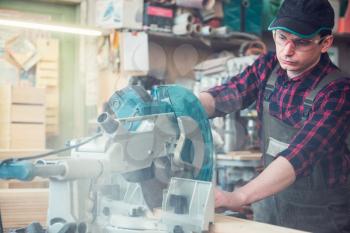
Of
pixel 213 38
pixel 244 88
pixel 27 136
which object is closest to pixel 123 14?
pixel 213 38

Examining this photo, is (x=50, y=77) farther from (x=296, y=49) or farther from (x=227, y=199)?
(x=227, y=199)

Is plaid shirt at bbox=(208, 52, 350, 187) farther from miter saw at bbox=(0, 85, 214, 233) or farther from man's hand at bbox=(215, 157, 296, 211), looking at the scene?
miter saw at bbox=(0, 85, 214, 233)

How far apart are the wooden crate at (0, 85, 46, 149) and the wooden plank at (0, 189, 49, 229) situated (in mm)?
2482

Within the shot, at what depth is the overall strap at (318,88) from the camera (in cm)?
185

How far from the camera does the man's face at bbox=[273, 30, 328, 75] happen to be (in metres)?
1.86

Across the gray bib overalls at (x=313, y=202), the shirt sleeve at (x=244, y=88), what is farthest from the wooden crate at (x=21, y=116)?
the gray bib overalls at (x=313, y=202)

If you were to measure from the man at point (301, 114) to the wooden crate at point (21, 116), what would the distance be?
95.6 inches

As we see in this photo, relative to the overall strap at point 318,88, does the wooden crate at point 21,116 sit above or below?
below

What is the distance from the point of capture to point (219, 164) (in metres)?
4.12

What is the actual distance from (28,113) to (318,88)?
9.25 ft

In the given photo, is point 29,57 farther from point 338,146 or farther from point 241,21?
point 338,146

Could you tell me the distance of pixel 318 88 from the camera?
185 cm

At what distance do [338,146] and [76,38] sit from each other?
3.66 meters

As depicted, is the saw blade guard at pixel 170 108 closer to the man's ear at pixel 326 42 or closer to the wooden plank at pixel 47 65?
the man's ear at pixel 326 42
